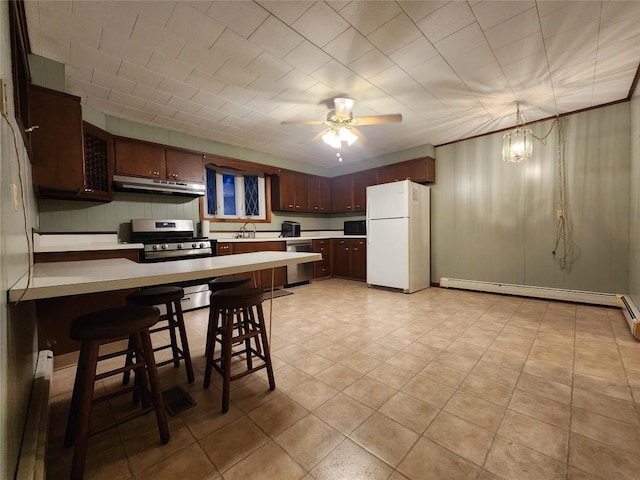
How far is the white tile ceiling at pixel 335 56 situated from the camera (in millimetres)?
1824

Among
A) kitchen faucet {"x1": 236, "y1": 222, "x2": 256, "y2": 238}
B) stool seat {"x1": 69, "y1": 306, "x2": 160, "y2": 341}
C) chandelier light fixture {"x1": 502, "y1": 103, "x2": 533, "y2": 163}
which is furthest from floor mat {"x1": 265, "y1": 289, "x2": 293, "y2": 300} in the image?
chandelier light fixture {"x1": 502, "y1": 103, "x2": 533, "y2": 163}

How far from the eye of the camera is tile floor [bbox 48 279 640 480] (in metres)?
1.19

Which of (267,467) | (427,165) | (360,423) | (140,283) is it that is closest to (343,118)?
(427,165)

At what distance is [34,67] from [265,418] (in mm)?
3291

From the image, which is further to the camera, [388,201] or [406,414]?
[388,201]

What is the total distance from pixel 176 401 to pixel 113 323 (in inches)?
29.5

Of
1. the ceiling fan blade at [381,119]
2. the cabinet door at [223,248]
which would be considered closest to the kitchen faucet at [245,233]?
the cabinet door at [223,248]

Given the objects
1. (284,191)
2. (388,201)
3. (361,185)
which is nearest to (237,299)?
(388,201)

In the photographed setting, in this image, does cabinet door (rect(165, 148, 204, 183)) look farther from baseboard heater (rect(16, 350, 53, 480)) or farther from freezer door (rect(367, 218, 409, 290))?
freezer door (rect(367, 218, 409, 290))

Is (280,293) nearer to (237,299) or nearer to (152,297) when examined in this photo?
(152,297)

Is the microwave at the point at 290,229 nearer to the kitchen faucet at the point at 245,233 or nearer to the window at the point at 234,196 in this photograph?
the window at the point at 234,196

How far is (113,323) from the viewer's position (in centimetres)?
126

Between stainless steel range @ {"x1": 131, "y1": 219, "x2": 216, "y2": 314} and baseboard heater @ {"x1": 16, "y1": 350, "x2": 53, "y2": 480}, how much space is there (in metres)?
1.58

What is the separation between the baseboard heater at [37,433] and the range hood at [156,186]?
2.12 metres
